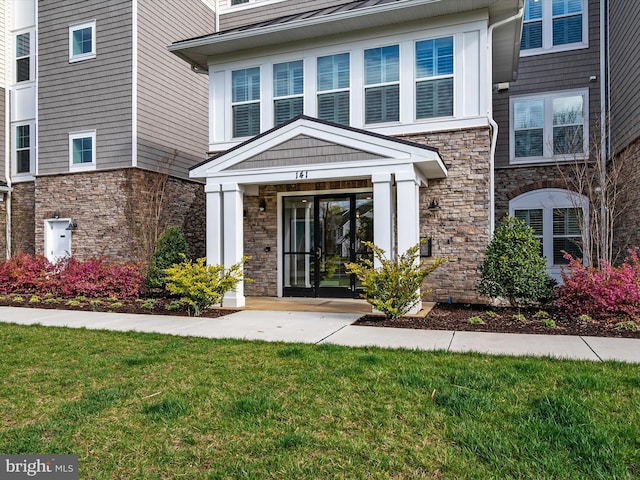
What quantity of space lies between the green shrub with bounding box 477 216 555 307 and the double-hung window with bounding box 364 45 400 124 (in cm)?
327

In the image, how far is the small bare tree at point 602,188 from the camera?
8664 millimetres

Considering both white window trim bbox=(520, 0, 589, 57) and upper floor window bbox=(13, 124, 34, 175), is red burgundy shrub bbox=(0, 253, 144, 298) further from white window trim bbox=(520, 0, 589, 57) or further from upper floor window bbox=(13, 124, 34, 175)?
white window trim bbox=(520, 0, 589, 57)

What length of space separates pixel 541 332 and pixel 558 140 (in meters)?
7.14

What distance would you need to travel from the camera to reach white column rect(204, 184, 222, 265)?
27.6 ft

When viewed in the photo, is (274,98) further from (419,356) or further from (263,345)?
(419,356)

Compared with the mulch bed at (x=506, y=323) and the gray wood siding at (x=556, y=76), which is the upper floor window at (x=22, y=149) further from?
the gray wood siding at (x=556, y=76)

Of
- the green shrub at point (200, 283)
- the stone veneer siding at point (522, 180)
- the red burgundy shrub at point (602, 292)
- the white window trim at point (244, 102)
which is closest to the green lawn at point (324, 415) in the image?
the red burgundy shrub at point (602, 292)

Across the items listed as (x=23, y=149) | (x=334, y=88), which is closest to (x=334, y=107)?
(x=334, y=88)

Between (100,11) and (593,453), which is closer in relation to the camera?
(593,453)

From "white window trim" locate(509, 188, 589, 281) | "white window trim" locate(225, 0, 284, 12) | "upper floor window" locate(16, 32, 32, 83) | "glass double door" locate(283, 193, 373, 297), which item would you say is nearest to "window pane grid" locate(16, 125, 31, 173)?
"upper floor window" locate(16, 32, 32, 83)

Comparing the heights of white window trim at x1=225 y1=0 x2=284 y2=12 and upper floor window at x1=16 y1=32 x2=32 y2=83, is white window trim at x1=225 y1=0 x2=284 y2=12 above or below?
above

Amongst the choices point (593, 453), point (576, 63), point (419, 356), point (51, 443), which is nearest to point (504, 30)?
point (576, 63)

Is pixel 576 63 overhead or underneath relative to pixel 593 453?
overhead

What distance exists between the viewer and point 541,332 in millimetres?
5801
